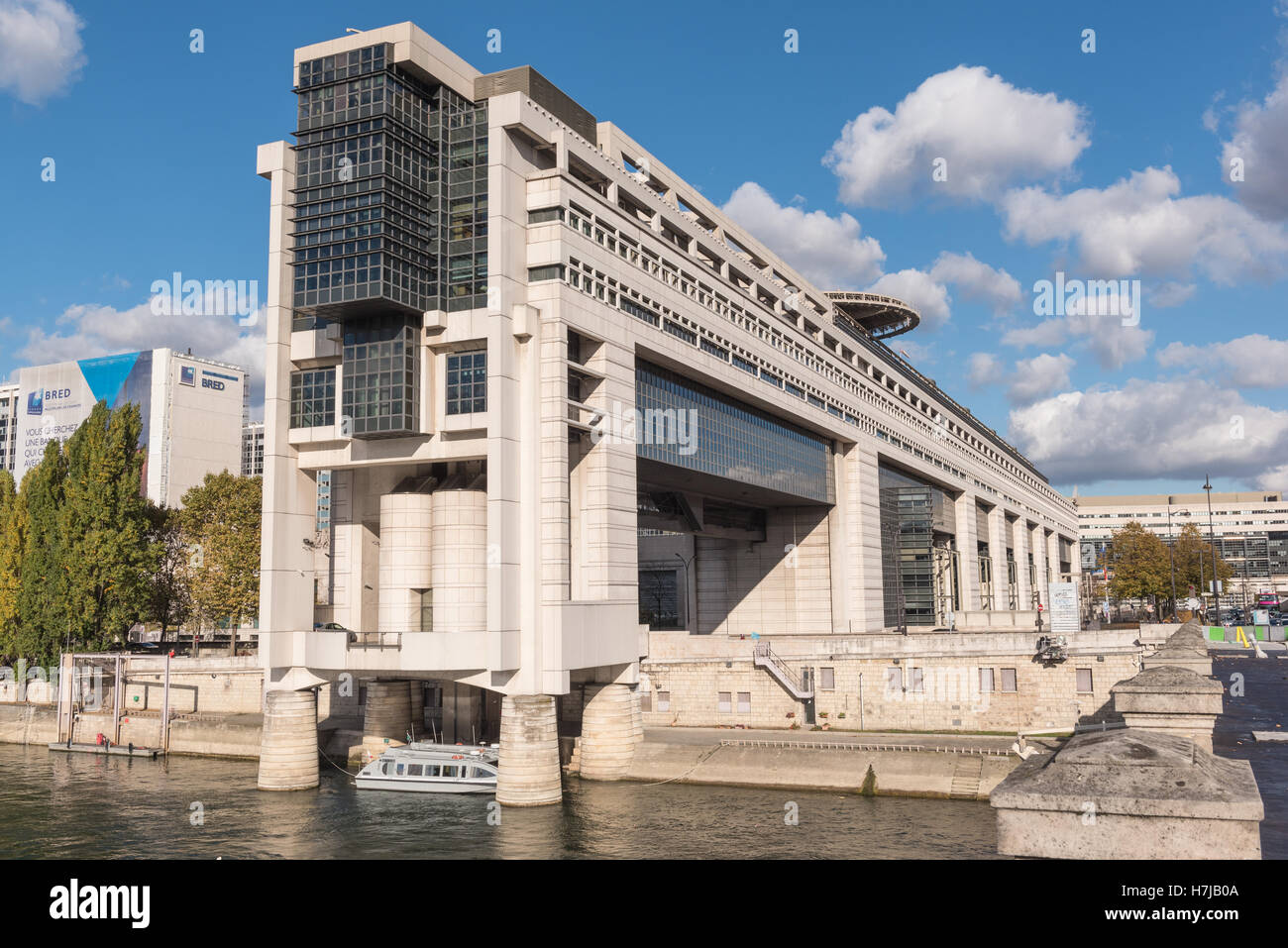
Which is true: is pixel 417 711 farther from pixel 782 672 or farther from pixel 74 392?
pixel 74 392

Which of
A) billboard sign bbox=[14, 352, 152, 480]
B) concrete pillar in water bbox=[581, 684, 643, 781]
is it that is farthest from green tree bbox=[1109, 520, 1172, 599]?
billboard sign bbox=[14, 352, 152, 480]

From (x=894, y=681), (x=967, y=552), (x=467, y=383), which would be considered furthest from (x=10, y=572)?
(x=967, y=552)

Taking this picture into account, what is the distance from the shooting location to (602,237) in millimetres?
60250

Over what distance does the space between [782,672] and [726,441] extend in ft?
65.8

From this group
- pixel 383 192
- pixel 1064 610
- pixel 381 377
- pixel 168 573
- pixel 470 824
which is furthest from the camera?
pixel 168 573

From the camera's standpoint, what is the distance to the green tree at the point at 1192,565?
166 m

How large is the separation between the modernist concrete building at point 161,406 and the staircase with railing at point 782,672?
145590mm

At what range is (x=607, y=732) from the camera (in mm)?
57938

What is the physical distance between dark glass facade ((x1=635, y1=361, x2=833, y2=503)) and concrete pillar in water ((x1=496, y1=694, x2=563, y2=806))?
63.4ft

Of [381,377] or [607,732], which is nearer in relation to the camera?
[381,377]
